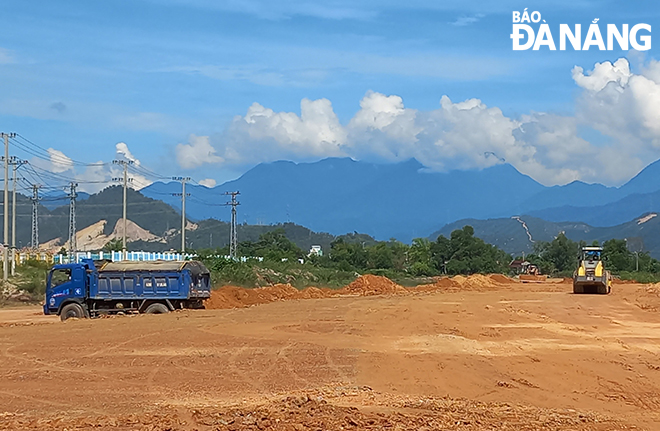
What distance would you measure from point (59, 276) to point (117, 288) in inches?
86.6

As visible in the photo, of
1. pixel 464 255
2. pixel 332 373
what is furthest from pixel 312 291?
pixel 464 255

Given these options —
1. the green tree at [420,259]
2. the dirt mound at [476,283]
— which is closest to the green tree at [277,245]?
the green tree at [420,259]

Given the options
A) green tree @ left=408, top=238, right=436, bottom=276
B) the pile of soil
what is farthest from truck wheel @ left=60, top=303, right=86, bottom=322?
green tree @ left=408, top=238, right=436, bottom=276

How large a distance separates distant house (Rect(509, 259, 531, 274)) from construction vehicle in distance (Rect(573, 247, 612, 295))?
6465 centimetres

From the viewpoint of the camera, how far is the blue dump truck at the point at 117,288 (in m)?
29.5

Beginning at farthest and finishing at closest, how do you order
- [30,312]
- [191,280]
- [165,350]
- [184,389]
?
[30,312] < [191,280] < [165,350] < [184,389]

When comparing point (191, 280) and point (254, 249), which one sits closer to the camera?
point (191, 280)

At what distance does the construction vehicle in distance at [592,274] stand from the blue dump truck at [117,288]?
24.7 metres

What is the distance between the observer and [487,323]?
86.4 ft

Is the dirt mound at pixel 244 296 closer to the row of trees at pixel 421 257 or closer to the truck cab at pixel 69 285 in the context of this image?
the truck cab at pixel 69 285

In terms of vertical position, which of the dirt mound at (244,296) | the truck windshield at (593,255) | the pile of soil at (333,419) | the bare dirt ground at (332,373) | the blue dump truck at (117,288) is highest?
the truck windshield at (593,255)

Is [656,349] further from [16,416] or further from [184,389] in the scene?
[16,416]

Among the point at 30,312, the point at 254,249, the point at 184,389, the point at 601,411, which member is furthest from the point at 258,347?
the point at 254,249

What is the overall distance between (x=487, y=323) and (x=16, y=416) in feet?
56.7
